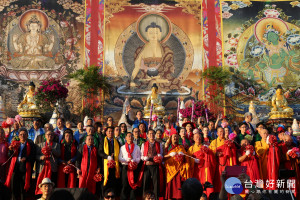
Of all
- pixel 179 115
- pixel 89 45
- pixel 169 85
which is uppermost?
pixel 89 45

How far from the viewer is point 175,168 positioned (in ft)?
21.5

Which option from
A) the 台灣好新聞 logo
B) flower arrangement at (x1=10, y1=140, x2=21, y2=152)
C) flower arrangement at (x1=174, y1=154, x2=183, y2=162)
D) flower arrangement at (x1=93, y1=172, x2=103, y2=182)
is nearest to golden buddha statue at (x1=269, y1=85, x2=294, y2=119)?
flower arrangement at (x1=174, y1=154, x2=183, y2=162)

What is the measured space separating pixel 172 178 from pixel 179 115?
5.14m

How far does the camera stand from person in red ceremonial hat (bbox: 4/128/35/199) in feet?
20.2

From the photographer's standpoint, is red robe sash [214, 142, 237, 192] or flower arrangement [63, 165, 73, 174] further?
red robe sash [214, 142, 237, 192]

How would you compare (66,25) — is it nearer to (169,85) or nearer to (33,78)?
(33,78)

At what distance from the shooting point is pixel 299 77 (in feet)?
47.2

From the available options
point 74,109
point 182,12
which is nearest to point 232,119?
point 182,12

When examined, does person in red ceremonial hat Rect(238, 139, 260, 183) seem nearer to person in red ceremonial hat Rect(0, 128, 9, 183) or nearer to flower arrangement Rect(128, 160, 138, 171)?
flower arrangement Rect(128, 160, 138, 171)

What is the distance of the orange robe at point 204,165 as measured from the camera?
6.55 meters

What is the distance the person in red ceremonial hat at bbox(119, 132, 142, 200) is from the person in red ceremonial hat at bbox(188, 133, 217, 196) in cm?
90

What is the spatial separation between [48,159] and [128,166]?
1.23 m

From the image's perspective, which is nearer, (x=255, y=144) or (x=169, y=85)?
(x=255, y=144)

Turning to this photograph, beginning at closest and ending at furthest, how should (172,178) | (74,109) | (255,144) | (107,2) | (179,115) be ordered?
(172,178) < (255,144) < (179,115) < (74,109) < (107,2)
